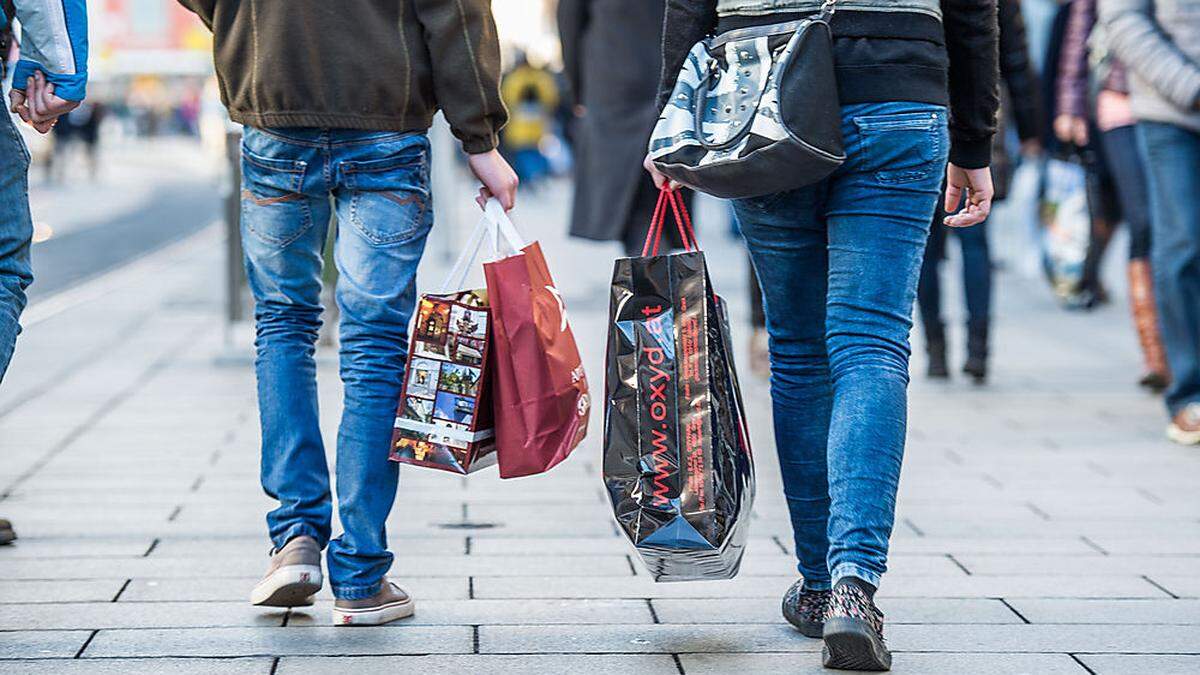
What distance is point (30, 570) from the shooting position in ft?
13.3

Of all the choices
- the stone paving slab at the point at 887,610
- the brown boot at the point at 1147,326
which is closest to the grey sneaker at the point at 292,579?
the stone paving slab at the point at 887,610

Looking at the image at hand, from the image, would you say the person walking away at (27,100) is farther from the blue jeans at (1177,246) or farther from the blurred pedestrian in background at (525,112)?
the blurred pedestrian in background at (525,112)

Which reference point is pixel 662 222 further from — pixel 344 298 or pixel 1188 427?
pixel 1188 427

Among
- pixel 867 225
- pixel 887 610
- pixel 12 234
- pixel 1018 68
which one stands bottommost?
pixel 887 610

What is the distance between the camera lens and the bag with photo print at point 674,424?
3.25m

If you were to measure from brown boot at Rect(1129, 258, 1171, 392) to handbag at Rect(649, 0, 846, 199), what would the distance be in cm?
431

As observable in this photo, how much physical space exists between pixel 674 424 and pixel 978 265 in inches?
175

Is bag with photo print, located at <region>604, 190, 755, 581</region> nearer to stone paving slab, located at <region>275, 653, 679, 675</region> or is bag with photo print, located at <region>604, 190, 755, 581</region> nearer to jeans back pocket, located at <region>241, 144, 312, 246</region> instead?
stone paving slab, located at <region>275, 653, 679, 675</region>

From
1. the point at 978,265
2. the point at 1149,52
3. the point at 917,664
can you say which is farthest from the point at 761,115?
the point at 978,265

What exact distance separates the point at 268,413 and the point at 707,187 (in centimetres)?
108

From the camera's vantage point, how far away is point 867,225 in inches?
127

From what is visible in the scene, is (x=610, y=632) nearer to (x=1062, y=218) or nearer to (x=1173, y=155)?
(x=1173, y=155)

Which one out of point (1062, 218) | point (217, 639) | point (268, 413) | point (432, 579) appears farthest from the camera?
A: point (1062, 218)

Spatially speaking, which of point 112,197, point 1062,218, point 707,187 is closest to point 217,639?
point 707,187
